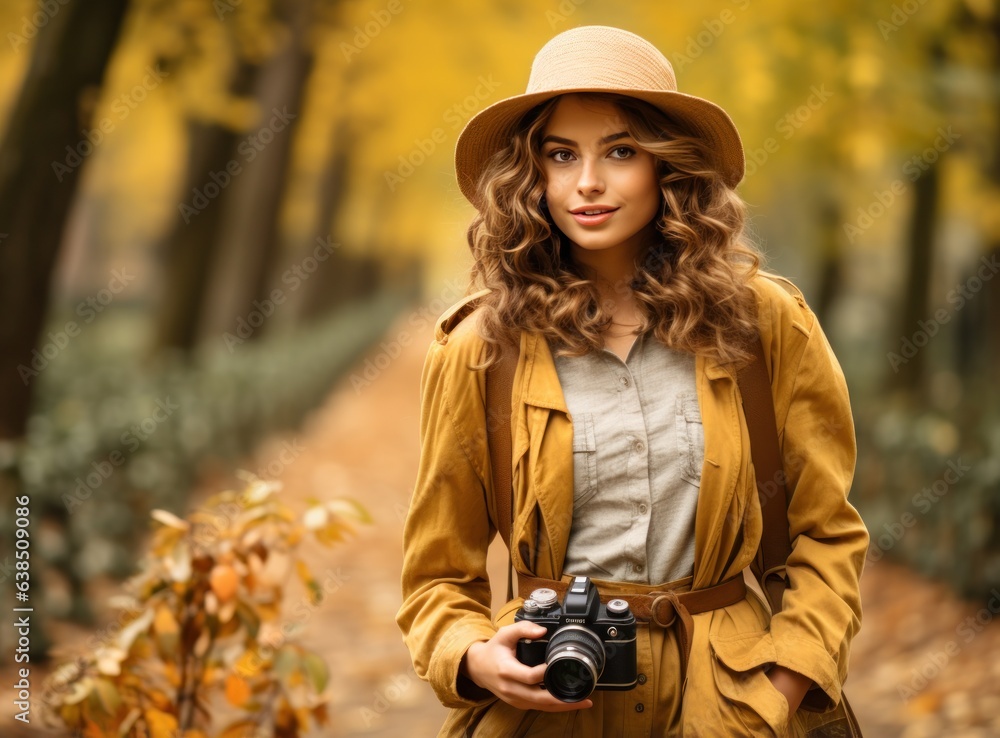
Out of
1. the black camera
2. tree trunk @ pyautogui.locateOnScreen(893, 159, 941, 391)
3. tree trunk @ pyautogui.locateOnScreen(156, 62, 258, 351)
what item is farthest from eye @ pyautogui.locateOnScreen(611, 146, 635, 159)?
tree trunk @ pyautogui.locateOnScreen(156, 62, 258, 351)

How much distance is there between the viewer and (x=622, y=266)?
2.70 m

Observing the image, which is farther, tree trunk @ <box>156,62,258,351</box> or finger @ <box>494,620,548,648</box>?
tree trunk @ <box>156,62,258,351</box>

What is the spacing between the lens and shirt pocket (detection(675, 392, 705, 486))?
96.7 inches

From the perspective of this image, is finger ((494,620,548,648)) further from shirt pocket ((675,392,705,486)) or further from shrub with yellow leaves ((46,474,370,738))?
shrub with yellow leaves ((46,474,370,738))

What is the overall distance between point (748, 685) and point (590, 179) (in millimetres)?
1136

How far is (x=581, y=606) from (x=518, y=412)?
0.48 metres

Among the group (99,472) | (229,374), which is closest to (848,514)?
(99,472)

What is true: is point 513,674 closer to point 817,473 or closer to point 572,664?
point 572,664

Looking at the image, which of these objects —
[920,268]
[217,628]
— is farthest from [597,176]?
A: [920,268]

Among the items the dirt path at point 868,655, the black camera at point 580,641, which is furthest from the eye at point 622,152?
the dirt path at point 868,655

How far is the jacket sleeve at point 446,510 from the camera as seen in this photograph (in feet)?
8.34

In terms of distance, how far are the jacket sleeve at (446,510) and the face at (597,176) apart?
392 mm

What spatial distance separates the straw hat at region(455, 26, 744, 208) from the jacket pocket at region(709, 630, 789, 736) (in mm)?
1084

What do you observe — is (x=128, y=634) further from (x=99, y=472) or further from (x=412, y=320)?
(x=412, y=320)
